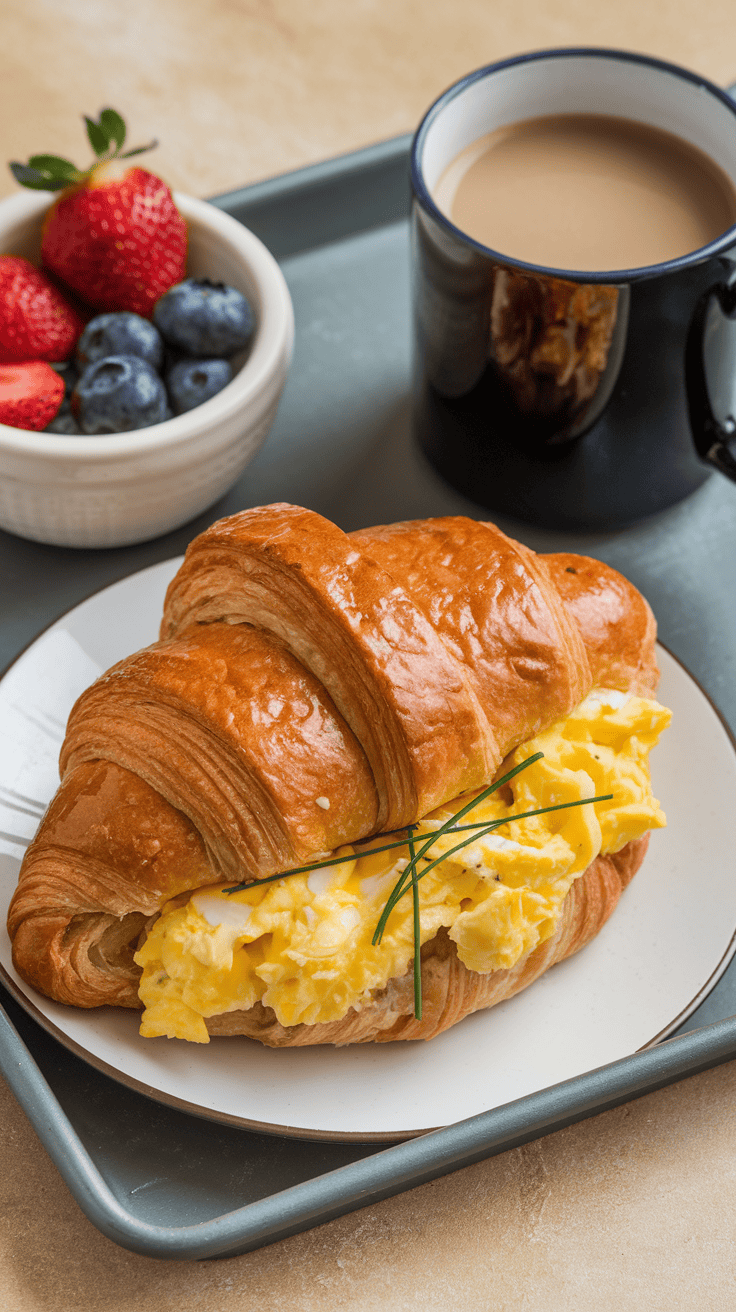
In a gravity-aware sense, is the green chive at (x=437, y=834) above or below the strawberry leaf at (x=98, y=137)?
below

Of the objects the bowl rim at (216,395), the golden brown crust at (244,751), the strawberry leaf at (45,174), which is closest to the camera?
the golden brown crust at (244,751)

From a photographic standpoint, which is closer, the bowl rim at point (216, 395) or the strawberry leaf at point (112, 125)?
the bowl rim at point (216, 395)

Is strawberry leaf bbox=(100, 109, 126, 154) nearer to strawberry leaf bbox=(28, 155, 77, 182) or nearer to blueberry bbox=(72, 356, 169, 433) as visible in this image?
strawberry leaf bbox=(28, 155, 77, 182)

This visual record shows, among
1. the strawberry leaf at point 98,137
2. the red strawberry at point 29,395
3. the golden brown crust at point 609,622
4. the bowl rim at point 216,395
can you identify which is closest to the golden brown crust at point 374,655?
the golden brown crust at point 609,622

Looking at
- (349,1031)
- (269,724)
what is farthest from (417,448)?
(349,1031)

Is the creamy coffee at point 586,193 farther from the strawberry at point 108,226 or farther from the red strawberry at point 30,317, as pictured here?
the red strawberry at point 30,317

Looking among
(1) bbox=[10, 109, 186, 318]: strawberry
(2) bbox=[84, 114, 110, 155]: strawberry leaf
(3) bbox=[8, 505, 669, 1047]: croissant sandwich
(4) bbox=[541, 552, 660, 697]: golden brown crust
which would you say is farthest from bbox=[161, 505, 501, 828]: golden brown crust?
(2) bbox=[84, 114, 110, 155]: strawberry leaf

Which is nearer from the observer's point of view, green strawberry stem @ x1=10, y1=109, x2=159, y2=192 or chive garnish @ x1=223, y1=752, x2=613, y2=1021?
chive garnish @ x1=223, y1=752, x2=613, y2=1021
